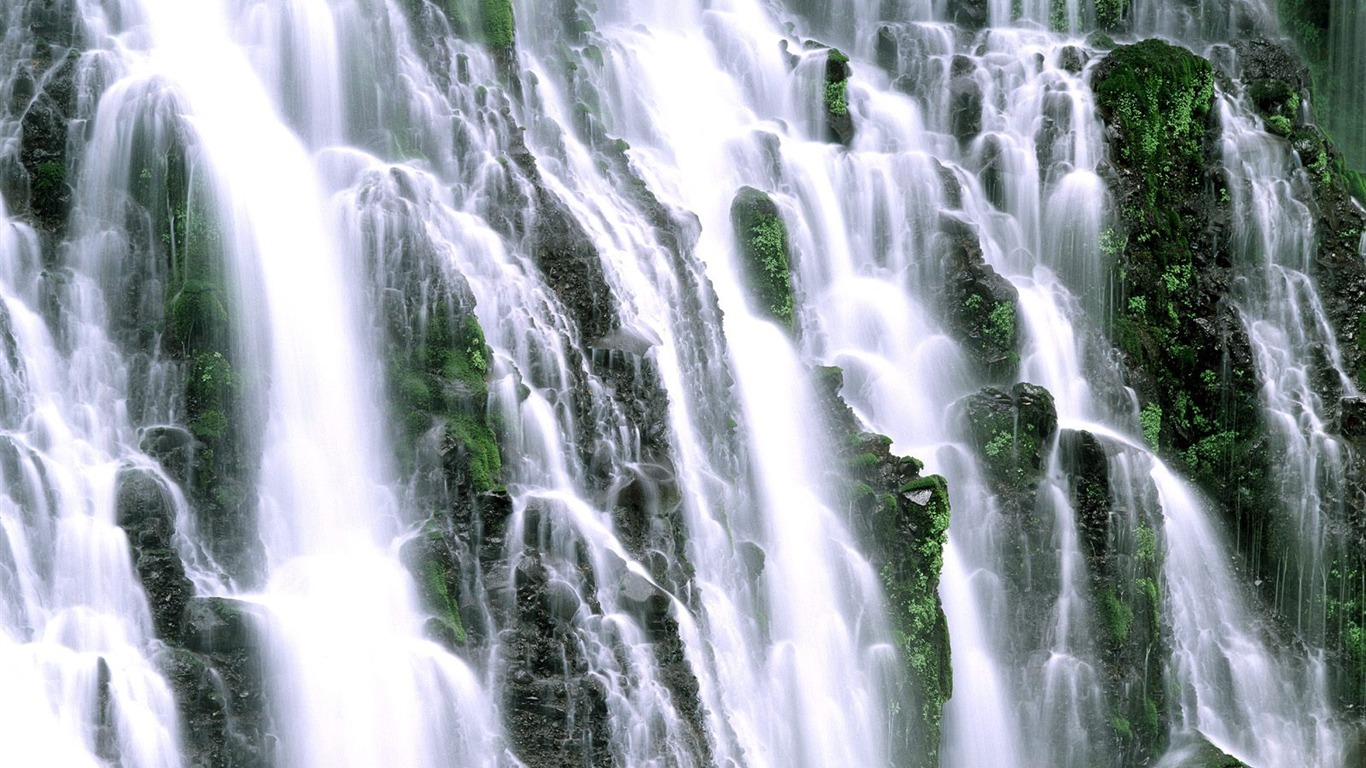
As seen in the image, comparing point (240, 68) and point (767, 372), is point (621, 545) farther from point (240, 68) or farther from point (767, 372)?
point (240, 68)

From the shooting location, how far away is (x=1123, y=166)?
24.4 metres

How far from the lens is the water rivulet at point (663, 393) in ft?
47.1

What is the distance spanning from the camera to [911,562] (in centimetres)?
1820

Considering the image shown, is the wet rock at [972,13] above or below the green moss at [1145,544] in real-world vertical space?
above

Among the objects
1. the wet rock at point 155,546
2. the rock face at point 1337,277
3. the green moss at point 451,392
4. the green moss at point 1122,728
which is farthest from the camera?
the rock face at point 1337,277

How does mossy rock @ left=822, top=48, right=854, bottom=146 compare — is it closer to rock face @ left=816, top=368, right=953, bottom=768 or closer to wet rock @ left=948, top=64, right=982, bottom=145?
wet rock @ left=948, top=64, right=982, bottom=145

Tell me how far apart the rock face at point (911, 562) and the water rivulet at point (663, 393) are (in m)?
0.05

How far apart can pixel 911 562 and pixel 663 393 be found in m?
3.51

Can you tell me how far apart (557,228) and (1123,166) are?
1051 centimetres

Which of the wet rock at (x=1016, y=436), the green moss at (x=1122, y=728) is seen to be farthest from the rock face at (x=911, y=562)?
the green moss at (x=1122, y=728)

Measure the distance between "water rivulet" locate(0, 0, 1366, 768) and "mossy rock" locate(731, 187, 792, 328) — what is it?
0.21 feet

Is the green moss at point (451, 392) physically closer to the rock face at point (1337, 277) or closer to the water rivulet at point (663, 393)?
the water rivulet at point (663, 393)

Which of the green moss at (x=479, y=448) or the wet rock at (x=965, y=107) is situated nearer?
the green moss at (x=479, y=448)

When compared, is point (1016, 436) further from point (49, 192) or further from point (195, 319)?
point (49, 192)
